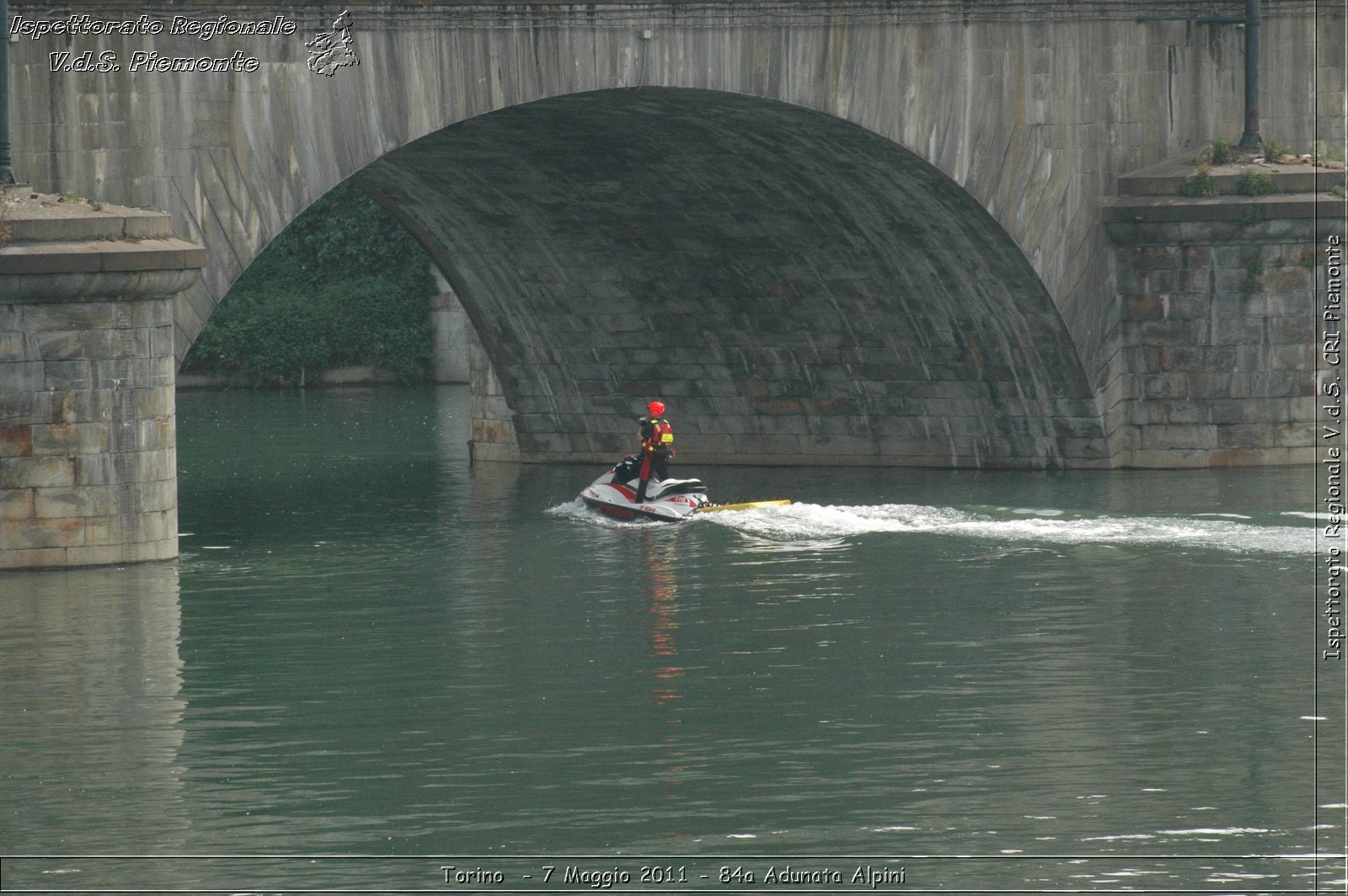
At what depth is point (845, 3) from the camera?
90.7 feet

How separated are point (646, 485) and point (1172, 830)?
15313mm

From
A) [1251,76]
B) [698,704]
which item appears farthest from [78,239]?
[1251,76]

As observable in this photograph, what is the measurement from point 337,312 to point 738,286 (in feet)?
84.7

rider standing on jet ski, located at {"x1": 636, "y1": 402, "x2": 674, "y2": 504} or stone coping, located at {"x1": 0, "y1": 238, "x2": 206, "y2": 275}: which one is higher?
stone coping, located at {"x1": 0, "y1": 238, "x2": 206, "y2": 275}

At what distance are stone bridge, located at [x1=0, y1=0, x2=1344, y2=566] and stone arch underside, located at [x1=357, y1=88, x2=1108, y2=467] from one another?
51 millimetres

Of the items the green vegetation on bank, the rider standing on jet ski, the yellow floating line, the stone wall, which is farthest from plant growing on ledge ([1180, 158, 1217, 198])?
the green vegetation on bank

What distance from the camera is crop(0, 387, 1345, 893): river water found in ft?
42.4

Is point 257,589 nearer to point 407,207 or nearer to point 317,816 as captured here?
point 317,816

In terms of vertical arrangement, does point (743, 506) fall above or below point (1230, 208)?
below

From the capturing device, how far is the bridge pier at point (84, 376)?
69.4 feet

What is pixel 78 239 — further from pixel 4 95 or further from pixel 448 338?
pixel 448 338

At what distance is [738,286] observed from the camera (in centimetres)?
3359

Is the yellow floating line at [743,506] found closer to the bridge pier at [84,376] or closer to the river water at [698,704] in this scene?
the river water at [698,704]

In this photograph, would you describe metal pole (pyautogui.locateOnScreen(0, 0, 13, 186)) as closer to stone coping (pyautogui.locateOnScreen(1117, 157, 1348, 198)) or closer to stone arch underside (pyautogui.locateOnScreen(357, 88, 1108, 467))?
stone arch underside (pyautogui.locateOnScreen(357, 88, 1108, 467))
